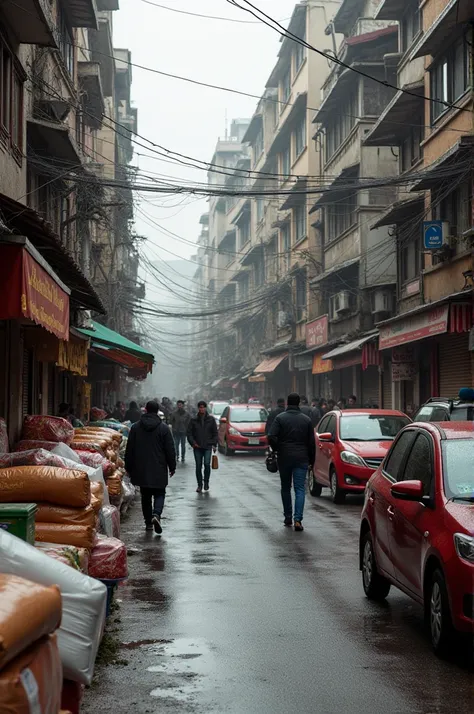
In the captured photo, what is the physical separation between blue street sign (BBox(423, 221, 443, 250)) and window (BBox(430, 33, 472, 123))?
8.94ft

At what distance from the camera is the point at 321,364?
138ft

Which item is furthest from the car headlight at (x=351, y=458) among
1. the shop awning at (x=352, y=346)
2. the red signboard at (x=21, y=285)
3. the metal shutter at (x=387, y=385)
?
the metal shutter at (x=387, y=385)

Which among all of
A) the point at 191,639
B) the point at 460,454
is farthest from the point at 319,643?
the point at 460,454

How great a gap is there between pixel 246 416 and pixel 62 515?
95.1 ft

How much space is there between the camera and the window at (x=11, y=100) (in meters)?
15.0

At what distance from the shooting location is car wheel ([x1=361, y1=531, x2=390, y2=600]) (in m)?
8.90

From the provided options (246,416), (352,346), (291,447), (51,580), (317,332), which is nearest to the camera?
(51,580)

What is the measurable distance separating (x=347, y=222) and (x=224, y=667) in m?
32.6

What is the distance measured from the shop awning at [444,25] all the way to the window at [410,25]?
483cm

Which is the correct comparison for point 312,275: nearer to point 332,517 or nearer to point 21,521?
point 332,517

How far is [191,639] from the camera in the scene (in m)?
7.53

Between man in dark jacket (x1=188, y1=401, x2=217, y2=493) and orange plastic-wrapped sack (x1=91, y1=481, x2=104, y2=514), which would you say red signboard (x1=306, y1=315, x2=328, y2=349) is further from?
orange plastic-wrapped sack (x1=91, y1=481, x2=104, y2=514)

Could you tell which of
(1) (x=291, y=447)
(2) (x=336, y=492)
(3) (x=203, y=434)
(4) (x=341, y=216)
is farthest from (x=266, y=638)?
(4) (x=341, y=216)

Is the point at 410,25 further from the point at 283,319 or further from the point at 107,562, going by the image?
the point at 107,562
